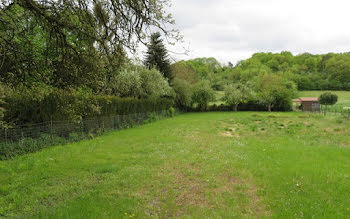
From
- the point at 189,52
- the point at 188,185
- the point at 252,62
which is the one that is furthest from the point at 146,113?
the point at 252,62

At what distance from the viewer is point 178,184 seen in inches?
270

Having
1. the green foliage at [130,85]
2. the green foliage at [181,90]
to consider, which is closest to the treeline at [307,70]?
the green foliage at [181,90]

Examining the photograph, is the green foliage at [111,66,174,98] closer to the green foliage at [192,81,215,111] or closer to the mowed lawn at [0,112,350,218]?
the mowed lawn at [0,112,350,218]

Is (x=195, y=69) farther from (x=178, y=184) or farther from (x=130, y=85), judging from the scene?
(x=178, y=184)

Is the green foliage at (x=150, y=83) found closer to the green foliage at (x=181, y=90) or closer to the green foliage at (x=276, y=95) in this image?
the green foliage at (x=181, y=90)

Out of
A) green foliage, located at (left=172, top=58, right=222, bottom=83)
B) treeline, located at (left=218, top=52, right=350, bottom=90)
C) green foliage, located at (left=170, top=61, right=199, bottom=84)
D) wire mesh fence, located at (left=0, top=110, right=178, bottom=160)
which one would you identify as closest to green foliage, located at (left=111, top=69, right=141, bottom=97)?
wire mesh fence, located at (left=0, top=110, right=178, bottom=160)

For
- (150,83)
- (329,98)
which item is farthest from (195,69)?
(150,83)

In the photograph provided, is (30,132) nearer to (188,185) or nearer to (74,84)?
(74,84)

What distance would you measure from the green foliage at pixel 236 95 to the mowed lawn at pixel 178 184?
42776 mm

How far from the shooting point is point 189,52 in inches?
194

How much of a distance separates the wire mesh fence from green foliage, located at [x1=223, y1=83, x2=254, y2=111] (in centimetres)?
3790

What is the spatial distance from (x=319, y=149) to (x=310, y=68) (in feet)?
305

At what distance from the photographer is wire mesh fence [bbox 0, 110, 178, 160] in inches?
396

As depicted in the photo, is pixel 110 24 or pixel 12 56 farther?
pixel 12 56
